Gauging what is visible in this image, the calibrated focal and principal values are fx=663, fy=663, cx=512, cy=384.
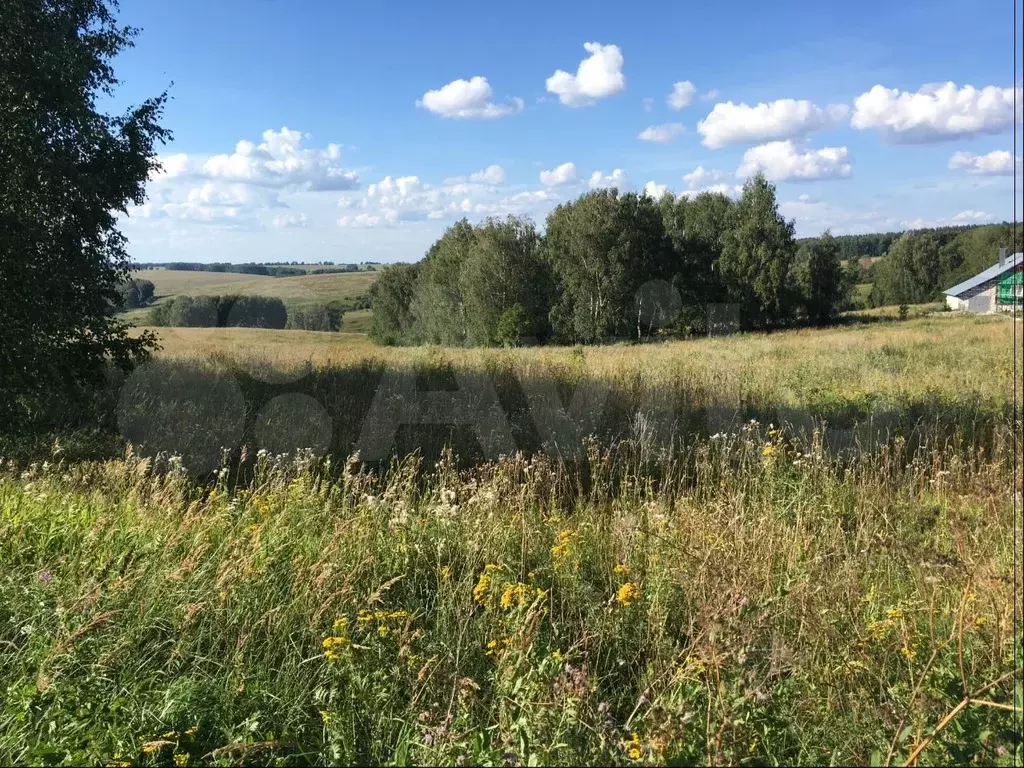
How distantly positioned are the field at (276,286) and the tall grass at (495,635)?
2275 centimetres

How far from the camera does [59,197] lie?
750 centimetres

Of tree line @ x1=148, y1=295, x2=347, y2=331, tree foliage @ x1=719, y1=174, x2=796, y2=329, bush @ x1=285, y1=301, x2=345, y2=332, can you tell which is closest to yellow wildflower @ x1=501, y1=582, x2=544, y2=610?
tree line @ x1=148, y1=295, x2=347, y2=331

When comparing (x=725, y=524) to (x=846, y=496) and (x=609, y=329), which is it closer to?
(x=846, y=496)

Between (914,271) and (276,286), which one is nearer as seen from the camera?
(276,286)

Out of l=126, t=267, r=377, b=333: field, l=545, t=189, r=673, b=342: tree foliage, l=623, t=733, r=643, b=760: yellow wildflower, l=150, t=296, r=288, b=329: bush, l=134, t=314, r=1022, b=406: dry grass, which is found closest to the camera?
l=623, t=733, r=643, b=760: yellow wildflower

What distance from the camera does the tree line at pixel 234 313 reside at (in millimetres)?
40875

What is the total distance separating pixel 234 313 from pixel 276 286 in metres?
13.6

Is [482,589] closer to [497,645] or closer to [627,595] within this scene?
[497,645]

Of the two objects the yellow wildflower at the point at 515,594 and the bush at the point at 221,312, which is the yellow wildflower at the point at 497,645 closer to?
the yellow wildflower at the point at 515,594

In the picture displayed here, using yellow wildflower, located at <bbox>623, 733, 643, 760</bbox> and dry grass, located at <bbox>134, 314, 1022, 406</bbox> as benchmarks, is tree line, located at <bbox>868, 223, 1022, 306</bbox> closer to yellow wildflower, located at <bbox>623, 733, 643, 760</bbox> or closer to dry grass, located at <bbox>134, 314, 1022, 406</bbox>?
dry grass, located at <bbox>134, 314, 1022, 406</bbox>

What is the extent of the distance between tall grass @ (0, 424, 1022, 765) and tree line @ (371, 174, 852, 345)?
4167cm

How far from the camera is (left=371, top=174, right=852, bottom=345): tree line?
45303 mm

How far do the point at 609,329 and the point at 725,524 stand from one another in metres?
42.3

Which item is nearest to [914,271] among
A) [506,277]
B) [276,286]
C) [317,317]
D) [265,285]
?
[506,277]
